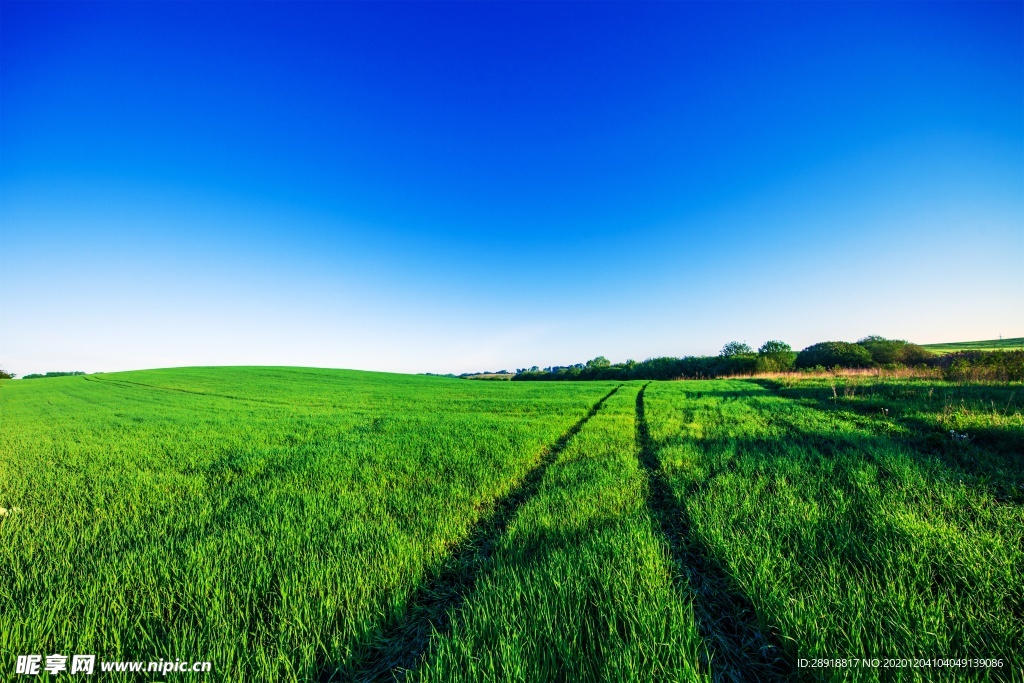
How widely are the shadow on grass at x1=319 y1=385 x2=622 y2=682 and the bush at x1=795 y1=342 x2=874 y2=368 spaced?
64939 mm

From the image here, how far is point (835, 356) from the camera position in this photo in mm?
55781

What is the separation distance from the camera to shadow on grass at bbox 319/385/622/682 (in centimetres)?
245

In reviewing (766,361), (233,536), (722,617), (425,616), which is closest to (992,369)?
(722,617)

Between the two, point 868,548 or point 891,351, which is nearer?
point 868,548

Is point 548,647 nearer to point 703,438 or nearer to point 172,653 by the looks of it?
point 172,653

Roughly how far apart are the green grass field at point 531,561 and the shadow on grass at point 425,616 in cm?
2

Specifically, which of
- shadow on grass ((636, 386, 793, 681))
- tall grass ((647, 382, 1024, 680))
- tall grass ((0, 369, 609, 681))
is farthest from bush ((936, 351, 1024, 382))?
shadow on grass ((636, 386, 793, 681))

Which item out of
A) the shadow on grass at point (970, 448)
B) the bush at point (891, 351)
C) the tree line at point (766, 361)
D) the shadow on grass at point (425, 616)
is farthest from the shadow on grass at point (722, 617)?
the bush at point (891, 351)

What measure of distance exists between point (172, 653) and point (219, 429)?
39.4 ft

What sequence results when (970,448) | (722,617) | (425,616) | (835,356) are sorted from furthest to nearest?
(835,356) < (970,448) < (425,616) < (722,617)

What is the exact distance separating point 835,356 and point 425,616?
73975 millimetres

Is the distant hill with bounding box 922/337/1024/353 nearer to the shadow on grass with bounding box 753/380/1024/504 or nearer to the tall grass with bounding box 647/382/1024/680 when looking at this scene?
the shadow on grass with bounding box 753/380/1024/504

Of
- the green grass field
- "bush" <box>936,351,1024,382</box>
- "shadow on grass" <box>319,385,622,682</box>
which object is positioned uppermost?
"bush" <box>936,351,1024,382</box>

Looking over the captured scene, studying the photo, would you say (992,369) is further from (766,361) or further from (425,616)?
(766,361)
